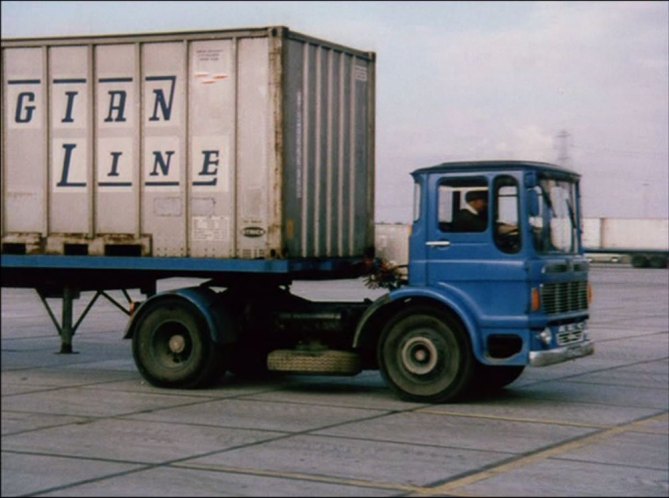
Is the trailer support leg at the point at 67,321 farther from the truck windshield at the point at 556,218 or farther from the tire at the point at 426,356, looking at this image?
the truck windshield at the point at 556,218

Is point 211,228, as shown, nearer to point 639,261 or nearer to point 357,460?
point 357,460

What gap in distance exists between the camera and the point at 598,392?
1548 centimetres

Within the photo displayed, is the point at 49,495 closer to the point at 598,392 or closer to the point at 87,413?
the point at 87,413

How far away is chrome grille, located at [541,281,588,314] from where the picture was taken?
547 inches

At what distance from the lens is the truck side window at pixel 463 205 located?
45.7 feet

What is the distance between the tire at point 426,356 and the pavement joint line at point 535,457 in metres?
1.90

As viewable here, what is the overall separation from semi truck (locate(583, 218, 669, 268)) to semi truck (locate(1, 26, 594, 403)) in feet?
239

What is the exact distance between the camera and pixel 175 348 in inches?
595

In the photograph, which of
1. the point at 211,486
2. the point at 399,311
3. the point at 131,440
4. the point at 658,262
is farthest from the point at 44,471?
the point at 658,262

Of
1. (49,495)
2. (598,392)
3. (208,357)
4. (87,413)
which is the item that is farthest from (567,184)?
(49,495)

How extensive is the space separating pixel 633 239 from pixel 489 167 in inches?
3005

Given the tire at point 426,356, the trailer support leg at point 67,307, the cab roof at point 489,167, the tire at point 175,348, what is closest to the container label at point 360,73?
the cab roof at point 489,167

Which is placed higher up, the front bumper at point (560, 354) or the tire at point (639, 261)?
the tire at point (639, 261)

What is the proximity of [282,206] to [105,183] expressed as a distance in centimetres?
225
